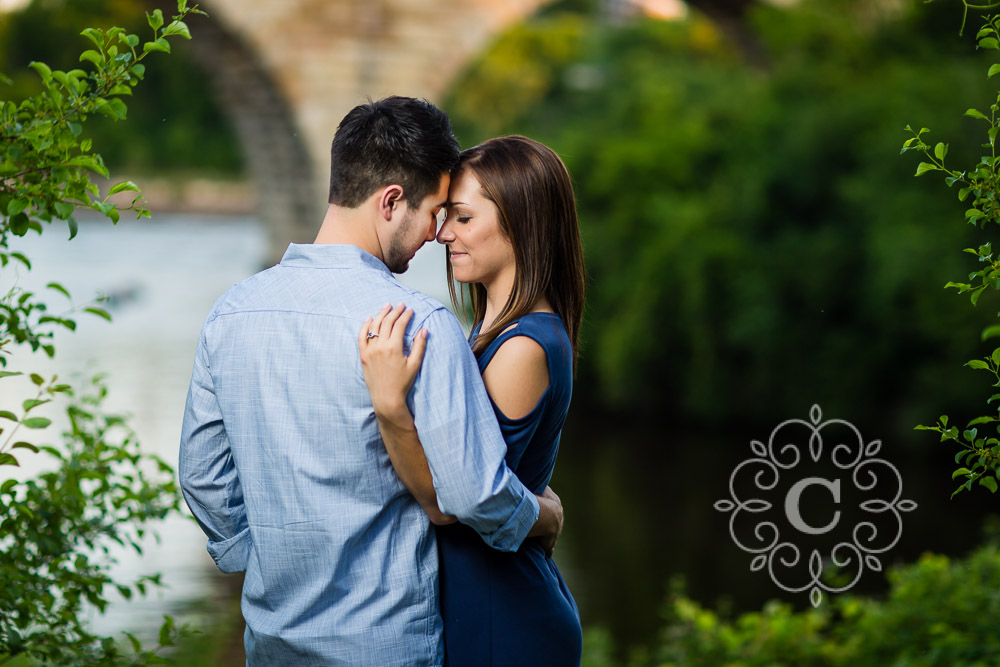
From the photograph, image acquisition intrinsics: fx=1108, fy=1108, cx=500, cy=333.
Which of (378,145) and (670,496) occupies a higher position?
(378,145)

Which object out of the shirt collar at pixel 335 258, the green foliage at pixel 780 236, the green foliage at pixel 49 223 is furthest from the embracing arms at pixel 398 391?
the green foliage at pixel 780 236

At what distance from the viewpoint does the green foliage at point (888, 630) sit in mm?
2674

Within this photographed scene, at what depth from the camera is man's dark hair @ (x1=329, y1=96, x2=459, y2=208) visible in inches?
56.1

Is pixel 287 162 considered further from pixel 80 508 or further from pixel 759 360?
pixel 80 508

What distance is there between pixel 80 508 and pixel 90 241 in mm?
20722

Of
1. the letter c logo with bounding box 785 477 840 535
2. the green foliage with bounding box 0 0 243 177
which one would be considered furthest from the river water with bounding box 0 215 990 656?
the green foliage with bounding box 0 0 243 177

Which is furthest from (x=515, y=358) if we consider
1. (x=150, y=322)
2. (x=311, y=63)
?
(x=150, y=322)

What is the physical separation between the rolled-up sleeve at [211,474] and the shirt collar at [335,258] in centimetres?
17

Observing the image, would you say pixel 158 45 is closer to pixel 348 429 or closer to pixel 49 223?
pixel 49 223

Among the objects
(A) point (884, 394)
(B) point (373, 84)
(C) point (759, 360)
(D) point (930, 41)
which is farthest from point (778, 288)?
(B) point (373, 84)

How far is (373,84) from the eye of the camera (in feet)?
32.9

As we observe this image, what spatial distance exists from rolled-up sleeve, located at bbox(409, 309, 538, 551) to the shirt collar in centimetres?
13

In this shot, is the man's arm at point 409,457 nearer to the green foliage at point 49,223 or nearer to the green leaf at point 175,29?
the green foliage at point 49,223

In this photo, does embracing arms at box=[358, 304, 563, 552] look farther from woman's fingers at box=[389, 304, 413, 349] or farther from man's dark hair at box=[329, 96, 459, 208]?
man's dark hair at box=[329, 96, 459, 208]
